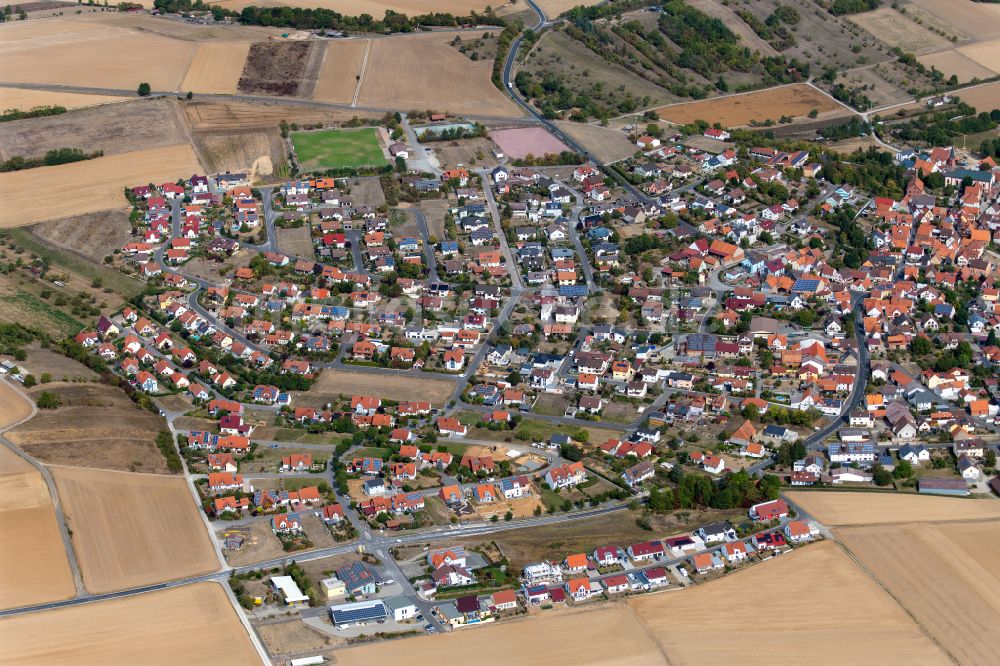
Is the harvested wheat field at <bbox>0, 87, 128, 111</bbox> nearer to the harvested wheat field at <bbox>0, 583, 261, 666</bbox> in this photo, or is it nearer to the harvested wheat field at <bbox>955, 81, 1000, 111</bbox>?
the harvested wheat field at <bbox>0, 583, 261, 666</bbox>

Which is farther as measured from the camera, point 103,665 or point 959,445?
point 959,445

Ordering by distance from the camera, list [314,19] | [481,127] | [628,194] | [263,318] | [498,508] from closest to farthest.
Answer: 1. [498,508]
2. [263,318]
3. [628,194]
4. [481,127]
5. [314,19]

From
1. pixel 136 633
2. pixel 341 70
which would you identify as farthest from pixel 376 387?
pixel 341 70

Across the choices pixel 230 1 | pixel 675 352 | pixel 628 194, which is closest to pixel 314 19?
pixel 230 1

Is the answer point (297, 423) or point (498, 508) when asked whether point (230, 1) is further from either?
point (498, 508)

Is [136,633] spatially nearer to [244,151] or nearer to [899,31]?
[244,151]

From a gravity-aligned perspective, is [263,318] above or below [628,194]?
below

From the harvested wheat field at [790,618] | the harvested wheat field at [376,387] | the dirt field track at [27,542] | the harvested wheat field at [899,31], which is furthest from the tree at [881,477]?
the harvested wheat field at [899,31]

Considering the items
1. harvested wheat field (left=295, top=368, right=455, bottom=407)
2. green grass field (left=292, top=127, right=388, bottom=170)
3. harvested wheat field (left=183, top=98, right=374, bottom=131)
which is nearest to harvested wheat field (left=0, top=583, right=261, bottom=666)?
harvested wheat field (left=295, top=368, right=455, bottom=407)
